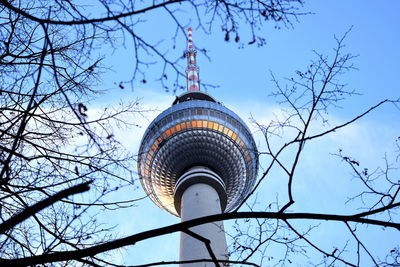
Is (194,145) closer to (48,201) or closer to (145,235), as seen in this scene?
(145,235)

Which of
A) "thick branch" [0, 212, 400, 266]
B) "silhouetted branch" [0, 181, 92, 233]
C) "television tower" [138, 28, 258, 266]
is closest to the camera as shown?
"silhouetted branch" [0, 181, 92, 233]

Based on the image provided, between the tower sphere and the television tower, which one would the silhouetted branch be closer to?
the television tower

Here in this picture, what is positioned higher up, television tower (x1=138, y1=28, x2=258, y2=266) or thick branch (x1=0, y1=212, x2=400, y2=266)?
television tower (x1=138, y1=28, x2=258, y2=266)

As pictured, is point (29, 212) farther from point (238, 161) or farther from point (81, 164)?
point (238, 161)

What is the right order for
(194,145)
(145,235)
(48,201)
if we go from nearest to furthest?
(48,201), (145,235), (194,145)

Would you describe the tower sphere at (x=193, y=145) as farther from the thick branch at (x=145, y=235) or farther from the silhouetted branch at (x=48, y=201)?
the silhouetted branch at (x=48, y=201)

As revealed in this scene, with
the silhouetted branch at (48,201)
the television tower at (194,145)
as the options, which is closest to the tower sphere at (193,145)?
the television tower at (194,145)

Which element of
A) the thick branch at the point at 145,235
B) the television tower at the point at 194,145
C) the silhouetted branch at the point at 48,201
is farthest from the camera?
the television tower at the point at 194,145

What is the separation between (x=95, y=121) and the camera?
5.65 metres

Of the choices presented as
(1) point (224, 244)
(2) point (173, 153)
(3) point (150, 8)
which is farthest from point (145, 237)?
(2) point (173, 153)

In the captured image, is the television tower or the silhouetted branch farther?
the television tower

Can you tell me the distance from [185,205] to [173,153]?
6988 mm

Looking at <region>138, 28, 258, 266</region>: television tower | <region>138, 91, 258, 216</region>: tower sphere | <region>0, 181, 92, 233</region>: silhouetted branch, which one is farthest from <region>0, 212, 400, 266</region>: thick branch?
<region>138, 91, 258, 216</region>: tower sphere

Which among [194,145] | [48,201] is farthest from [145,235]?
[194,145]
